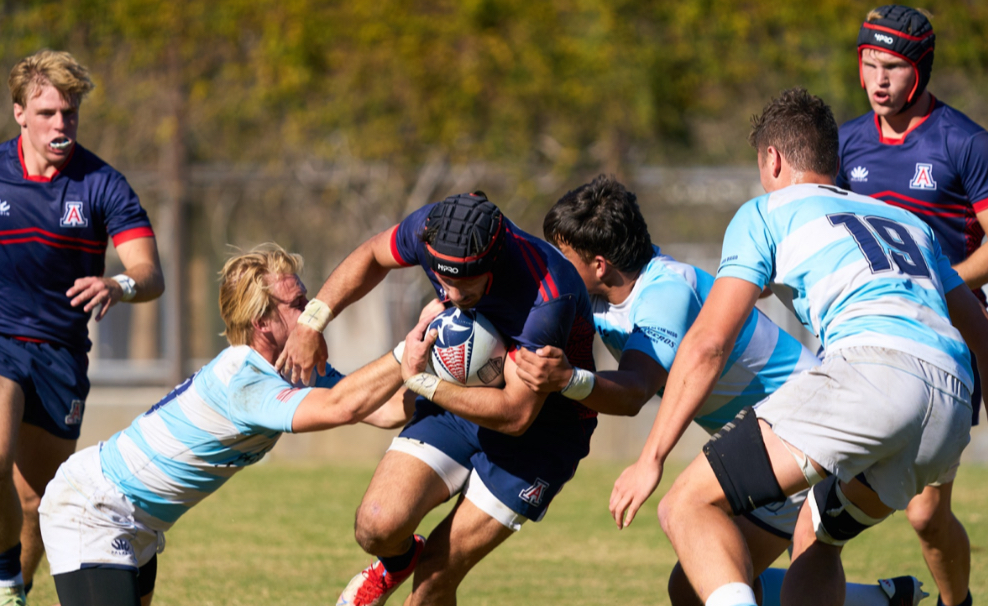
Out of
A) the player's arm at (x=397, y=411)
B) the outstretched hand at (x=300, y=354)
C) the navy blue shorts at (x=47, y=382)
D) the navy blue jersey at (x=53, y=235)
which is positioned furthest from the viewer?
the navy blue jersey at (x=53, y=235)

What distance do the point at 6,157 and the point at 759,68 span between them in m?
8.85

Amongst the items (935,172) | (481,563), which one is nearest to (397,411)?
(481,563)

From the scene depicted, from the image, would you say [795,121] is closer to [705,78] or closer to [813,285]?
[813,285]

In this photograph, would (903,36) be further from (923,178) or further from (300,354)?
(300,354)

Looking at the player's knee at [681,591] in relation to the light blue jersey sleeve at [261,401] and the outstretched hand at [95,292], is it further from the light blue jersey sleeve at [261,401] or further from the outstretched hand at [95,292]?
the outstretched hand at [95,292]

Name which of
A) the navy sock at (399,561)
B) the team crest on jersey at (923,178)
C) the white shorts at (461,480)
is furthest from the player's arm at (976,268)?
the navy sock at (399,561)

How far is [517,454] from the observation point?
4348 millimetres

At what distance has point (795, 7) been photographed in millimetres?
11922

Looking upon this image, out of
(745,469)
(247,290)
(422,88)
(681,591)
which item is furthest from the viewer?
(422,88)

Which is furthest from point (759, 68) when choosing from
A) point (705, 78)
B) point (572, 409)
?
point (572, 409)

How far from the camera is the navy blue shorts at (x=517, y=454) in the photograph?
4.34 metres

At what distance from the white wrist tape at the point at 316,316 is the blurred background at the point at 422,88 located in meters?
7.10

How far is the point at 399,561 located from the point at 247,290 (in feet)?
4.45

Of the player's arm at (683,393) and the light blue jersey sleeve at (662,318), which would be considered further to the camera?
the light blue jersey sleeve at (662,318)
